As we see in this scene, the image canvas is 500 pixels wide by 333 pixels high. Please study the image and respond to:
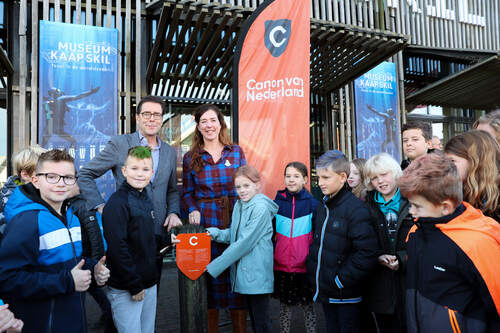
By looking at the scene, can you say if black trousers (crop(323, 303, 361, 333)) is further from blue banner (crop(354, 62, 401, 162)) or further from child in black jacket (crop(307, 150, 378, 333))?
blue banner (crop(354, 62, 401, 162))

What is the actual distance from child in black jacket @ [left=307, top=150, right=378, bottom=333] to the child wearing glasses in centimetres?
154

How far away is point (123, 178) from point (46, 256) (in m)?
1.10

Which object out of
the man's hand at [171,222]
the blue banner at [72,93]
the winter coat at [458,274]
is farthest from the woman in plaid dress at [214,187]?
the blue banner at [72,93]

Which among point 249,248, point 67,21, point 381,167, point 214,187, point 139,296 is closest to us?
point 139,296

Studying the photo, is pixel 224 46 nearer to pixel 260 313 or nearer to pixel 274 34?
pixel 274 34

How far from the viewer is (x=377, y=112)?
9633mm

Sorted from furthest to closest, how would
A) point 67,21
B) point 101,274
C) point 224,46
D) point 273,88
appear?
point 224,46, point 67,21, point 273,88, point 101,274

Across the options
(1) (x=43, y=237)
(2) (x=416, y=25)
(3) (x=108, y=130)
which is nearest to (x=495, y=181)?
(1) (x=43, y=237)

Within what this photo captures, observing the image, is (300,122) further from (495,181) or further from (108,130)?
(108,130)

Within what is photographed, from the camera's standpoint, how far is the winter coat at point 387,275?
2.61 m

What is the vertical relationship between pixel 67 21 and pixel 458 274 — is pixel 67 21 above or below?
above

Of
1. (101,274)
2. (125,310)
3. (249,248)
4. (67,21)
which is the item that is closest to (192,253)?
Answer: (249,248)

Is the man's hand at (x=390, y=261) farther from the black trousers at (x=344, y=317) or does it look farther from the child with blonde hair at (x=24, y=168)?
the child with blonde hair at (x=24, y=168)

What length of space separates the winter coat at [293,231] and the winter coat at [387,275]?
572 millimetres
